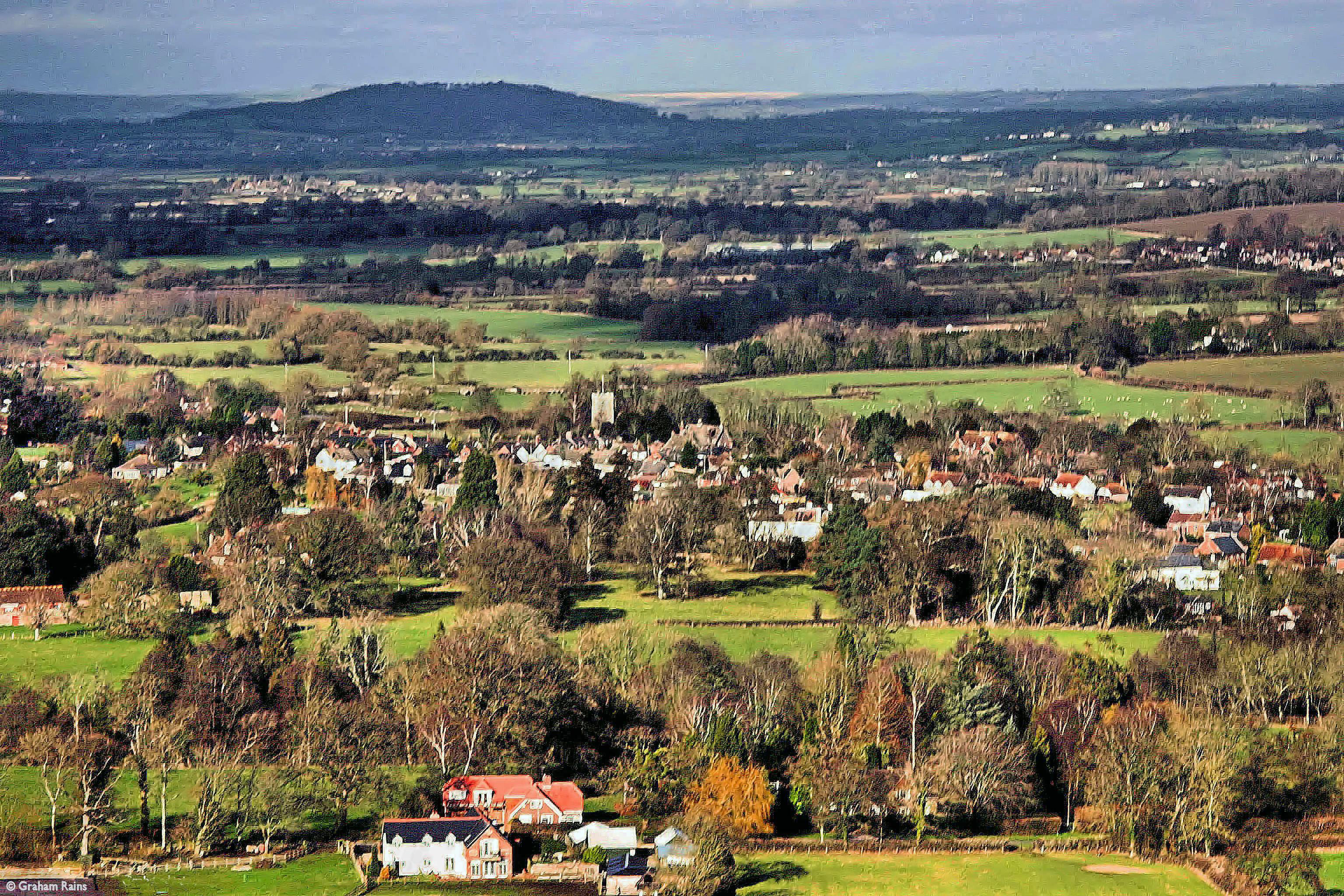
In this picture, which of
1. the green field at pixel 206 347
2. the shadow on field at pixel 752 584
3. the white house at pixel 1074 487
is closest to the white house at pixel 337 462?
the shadow on field at pixel 752 584

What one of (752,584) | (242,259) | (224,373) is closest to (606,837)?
(752,584)

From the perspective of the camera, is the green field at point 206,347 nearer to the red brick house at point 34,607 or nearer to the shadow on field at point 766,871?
the red brick house at point 34,607

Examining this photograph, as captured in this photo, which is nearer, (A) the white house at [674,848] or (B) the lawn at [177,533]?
(A) the white house at [674,848]

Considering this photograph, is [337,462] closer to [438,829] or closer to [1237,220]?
[438,829]

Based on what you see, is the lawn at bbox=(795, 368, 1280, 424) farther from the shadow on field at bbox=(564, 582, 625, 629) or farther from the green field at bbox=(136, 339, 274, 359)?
the shadow on field at bbox=(564, 582, 625, 629)

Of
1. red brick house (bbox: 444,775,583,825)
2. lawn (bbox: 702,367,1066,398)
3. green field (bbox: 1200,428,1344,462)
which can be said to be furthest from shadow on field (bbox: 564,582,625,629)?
lawn (bbox: 702,367,1066,398)

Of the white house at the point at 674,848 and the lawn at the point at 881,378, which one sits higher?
the white house at the point at 674,848
